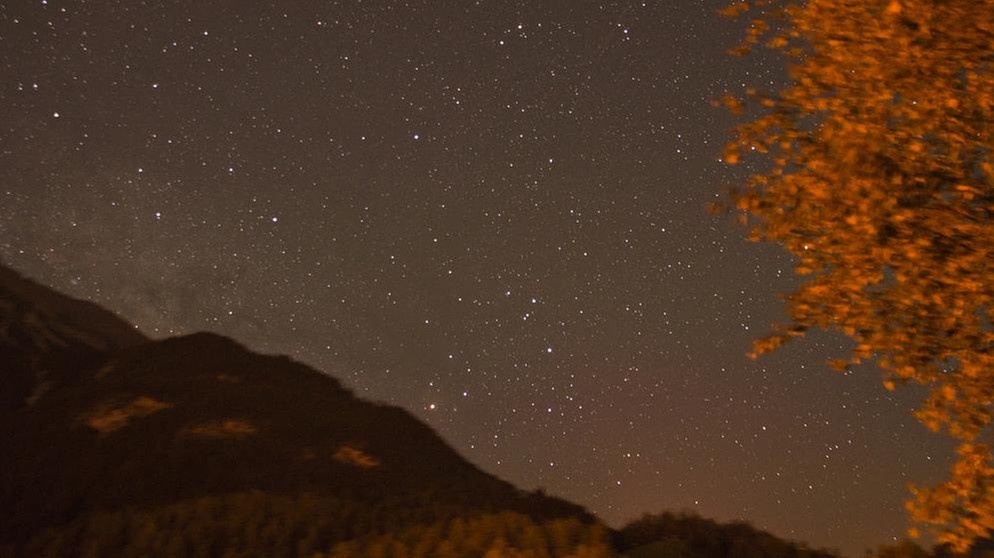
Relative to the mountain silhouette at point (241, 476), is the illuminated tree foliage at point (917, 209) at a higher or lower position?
higher

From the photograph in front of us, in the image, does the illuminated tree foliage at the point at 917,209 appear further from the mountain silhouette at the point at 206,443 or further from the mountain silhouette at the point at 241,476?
the mountain silhouette at the point at 206,443

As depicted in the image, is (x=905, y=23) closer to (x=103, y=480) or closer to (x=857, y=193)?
(x=857, y=193)

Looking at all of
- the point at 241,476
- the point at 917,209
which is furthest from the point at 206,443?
the point at 917,209

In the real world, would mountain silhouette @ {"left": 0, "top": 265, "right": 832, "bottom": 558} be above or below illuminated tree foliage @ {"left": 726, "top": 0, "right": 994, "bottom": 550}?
below

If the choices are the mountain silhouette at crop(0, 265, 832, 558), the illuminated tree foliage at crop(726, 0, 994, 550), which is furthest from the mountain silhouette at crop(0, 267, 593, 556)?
the illuminated tree foliage at crop(726, 0, 994, 550)

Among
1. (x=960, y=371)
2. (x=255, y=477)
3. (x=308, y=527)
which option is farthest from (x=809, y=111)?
(x=255, y=477)

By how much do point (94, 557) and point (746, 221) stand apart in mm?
10002

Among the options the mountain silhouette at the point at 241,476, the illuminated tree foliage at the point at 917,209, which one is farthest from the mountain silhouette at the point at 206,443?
the illuminated tree foliage at the point at 917,209

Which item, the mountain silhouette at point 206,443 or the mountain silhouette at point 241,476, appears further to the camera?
the mountain silhouette at point 206,443

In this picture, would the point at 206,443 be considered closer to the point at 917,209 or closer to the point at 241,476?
the point at 241,476

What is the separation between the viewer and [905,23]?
8.55m

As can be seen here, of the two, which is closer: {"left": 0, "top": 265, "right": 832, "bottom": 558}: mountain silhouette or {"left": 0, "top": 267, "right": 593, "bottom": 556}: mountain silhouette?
{"left": 0, "top": 265, "right": 832, "bottom": 558}: mountain silhouette

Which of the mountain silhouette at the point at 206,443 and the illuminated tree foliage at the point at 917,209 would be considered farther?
the mountain silhouette at the point at 206,443

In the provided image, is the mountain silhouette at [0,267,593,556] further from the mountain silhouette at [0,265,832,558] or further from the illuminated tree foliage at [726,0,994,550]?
the illuminated tree foliage at [726,0,994,550]
